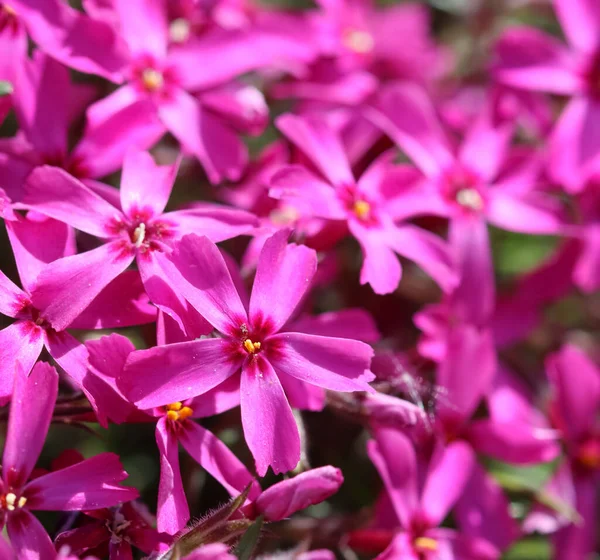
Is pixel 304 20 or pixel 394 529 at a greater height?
pixel 304 20

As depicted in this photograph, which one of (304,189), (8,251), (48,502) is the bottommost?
(48,502)

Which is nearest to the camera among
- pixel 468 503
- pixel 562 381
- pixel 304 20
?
pixel 468 503

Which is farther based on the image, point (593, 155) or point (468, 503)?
point (593, 155)

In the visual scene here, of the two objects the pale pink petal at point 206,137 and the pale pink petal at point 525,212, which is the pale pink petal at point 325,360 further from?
the pale pink petal at point 525,212

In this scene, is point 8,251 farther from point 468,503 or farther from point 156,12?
point 468,503

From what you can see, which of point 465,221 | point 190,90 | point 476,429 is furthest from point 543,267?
point 190,90

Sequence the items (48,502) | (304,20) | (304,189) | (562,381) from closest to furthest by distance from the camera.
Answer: (48,502), (304,189), (562,381), (304,20)

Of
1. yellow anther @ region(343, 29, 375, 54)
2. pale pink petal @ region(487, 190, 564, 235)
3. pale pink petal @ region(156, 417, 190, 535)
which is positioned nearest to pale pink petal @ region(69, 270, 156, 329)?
pale pink petal @ region(156, 417, 190, 535)
